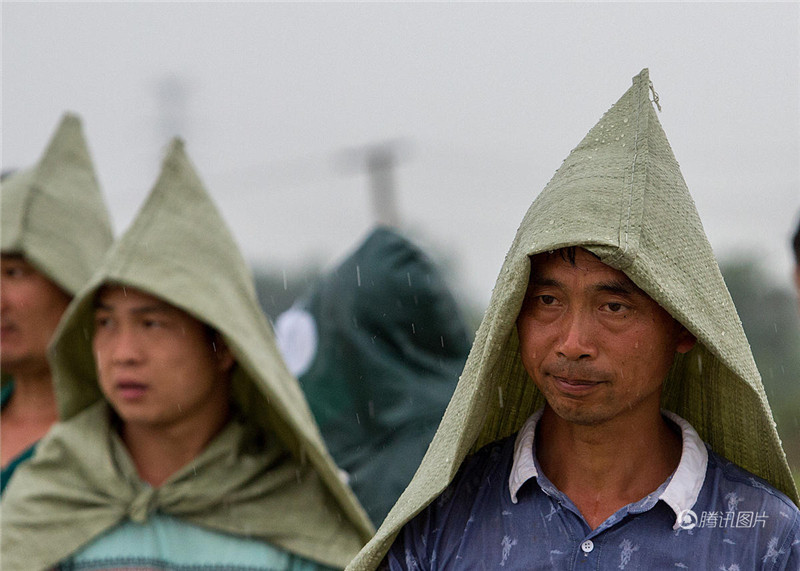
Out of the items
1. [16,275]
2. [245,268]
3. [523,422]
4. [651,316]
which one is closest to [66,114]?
[16,275]

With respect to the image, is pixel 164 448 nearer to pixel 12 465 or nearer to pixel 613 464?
pixel 12 465

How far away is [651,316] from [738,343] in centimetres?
22

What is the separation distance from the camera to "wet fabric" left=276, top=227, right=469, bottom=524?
4914mm

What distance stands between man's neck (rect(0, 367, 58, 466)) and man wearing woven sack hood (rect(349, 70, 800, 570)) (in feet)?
8.10

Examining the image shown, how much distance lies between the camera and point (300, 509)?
379 centimetres

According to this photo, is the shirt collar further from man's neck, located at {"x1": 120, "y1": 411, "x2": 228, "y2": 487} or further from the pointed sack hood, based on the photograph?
the pointed sack hood

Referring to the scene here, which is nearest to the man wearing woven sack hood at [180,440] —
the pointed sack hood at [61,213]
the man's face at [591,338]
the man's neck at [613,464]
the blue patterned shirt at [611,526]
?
the pointed sack hood at [61,213]

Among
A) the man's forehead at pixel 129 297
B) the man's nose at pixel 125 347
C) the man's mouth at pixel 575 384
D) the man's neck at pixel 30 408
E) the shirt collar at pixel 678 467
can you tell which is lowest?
the man's neck at pixel 30 408

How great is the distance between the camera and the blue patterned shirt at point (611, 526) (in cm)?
224

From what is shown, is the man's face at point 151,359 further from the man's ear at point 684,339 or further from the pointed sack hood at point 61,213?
the man's ear at point 684,339

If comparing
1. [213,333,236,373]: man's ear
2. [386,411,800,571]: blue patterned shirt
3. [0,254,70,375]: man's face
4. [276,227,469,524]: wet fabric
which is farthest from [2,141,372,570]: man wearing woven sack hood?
[386,411,800,571]: blue patterned shirt

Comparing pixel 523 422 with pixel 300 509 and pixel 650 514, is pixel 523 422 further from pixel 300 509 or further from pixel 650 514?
pixel 300 509

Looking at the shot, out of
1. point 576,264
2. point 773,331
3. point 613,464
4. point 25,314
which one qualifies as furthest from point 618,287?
point 773,331

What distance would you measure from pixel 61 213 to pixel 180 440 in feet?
4.65
